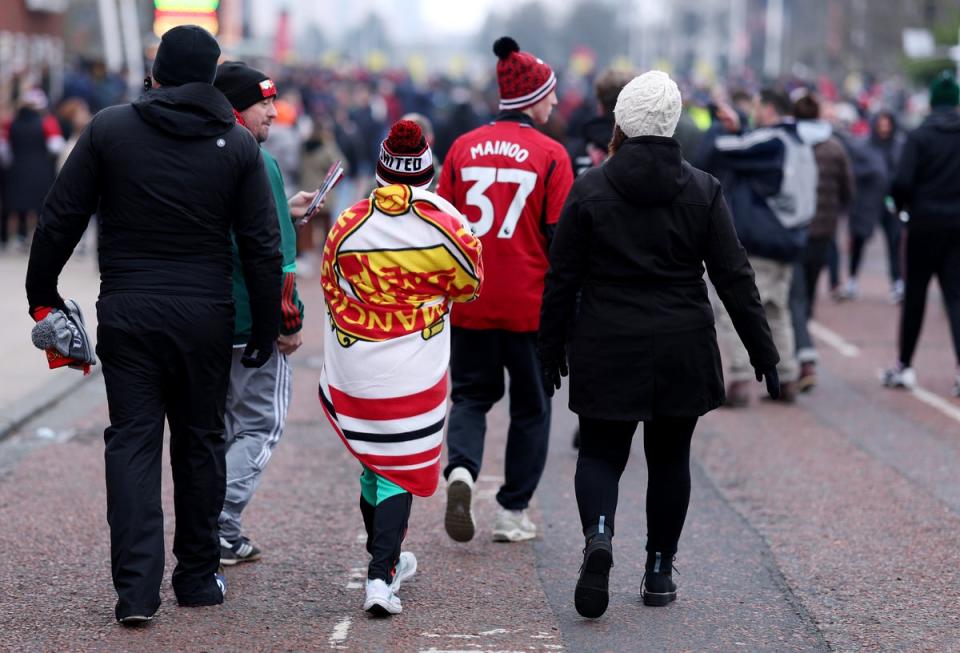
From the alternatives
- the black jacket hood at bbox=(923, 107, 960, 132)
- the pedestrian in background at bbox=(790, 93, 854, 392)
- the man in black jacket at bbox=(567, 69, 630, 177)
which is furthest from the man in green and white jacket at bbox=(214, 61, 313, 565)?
the black jacket hood at bbox=(923, 107, 960, 132)

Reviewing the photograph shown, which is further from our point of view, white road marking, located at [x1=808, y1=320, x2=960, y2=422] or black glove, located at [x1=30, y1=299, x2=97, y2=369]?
white road marking, located at [x1=808, y1=320, x2=960, y2=422]

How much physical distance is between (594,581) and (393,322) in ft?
3.57

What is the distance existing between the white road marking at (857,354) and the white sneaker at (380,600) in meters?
5.32

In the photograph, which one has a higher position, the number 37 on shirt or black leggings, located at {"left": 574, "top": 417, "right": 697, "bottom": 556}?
the number 37 on shirt

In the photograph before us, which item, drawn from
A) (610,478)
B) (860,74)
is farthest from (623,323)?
(860,74)

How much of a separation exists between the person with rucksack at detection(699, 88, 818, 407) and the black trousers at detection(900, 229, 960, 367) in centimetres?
85

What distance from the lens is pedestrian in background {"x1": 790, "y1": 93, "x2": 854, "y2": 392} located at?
10.6 metres

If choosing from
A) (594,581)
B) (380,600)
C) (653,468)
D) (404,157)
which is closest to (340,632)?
(380,600)

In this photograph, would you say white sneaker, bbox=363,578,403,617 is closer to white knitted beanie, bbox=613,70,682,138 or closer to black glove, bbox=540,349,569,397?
black glove, bbox=540,349,569,397

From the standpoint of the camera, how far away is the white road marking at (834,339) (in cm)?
1268

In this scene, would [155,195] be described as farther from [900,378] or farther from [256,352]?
[900,378]

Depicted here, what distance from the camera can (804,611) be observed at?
568 centimetres

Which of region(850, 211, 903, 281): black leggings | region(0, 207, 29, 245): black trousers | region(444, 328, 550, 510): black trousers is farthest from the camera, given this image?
region(0, 207, 29, 245): black trousers

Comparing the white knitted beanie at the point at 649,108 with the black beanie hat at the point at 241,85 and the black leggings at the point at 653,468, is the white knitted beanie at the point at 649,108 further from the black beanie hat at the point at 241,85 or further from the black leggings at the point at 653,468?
the black beanie hat at the point at 241,85
